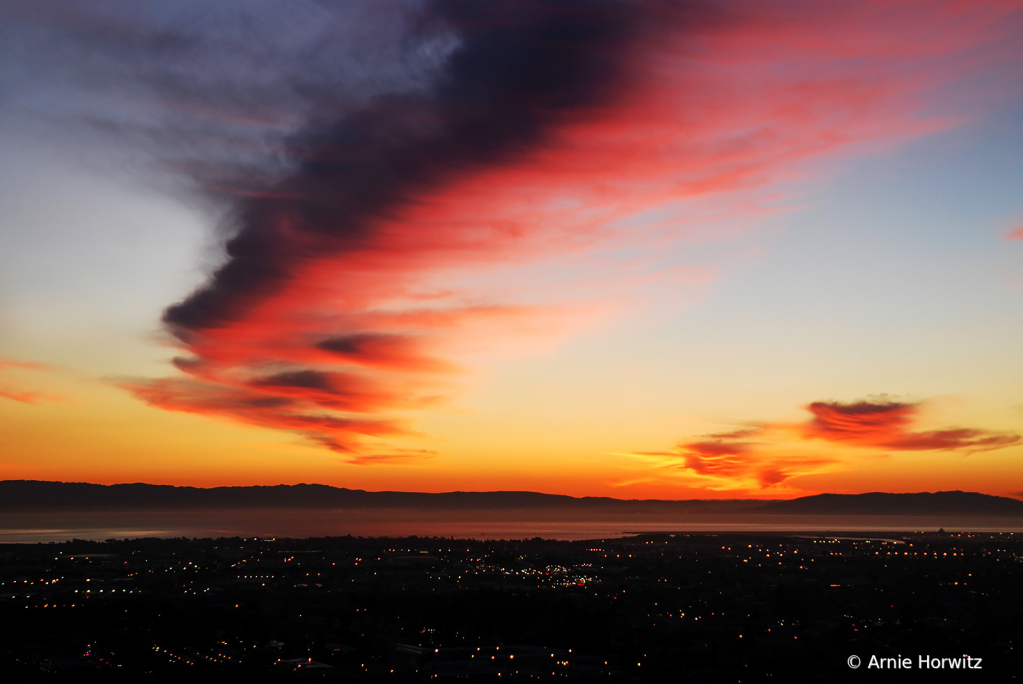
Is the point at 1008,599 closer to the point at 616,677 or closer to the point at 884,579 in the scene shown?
the point at 884,579

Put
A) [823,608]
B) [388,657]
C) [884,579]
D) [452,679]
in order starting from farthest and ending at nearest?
[884,579] → [823,608] → [388,657] → [452,679]

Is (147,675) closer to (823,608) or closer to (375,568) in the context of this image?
(823,608)

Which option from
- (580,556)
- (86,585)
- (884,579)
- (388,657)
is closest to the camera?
(388,657)

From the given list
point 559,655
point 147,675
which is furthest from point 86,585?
point 559,655

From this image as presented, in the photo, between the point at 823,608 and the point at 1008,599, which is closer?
the point at 823,608

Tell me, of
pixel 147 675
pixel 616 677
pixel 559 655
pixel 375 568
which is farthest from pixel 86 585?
pixel 616 677

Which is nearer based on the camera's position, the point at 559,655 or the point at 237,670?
the point at 237,670
